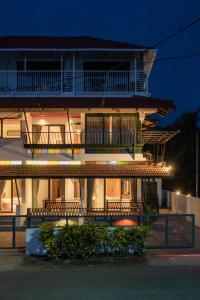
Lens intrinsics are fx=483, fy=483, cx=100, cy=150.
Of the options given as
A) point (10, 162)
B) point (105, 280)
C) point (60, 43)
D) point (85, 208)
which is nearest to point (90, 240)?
point (105, 280)

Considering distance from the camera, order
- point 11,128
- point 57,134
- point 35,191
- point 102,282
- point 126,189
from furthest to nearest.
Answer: point 126,189 < point 35,191 < point 57,134 < point 11,128 < point 102,282

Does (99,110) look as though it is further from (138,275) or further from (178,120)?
(178,120)

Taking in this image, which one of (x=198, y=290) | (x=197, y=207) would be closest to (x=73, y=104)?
(x=197, y=207)

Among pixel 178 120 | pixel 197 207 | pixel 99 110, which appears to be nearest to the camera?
pixel 197 207

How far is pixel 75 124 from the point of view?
2527cm

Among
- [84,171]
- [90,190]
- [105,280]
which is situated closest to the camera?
[105,280]

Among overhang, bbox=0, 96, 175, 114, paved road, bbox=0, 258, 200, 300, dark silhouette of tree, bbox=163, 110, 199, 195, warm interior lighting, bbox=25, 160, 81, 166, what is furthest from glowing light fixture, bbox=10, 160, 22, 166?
dark silhouette of tree, bbox=163, 110, 199, 195

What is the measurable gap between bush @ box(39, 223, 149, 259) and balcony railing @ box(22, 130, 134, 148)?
956cm

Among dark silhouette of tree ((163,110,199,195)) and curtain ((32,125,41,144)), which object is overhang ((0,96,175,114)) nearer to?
curtain ((32,125,41,144))

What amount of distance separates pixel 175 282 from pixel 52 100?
1371 centimetres

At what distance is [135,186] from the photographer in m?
25.2

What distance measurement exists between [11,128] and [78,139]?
3528mm

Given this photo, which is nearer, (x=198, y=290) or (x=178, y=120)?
(x=198, y=290)

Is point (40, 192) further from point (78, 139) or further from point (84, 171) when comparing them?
point (84, 171)
